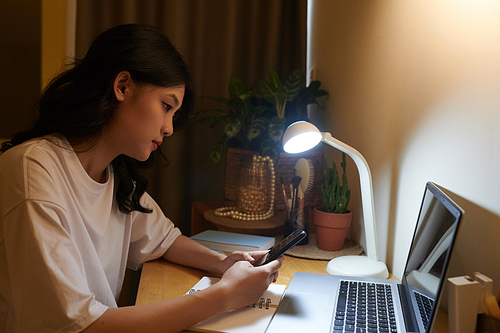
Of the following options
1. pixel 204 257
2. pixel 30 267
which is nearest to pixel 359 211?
pixel 204 257

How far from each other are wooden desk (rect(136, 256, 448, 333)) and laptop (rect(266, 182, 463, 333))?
0.09 meters

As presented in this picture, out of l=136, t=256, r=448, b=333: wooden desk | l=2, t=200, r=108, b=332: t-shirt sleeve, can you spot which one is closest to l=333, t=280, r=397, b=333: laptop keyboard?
l=136, t=256, r=448, b=333: wooden desk

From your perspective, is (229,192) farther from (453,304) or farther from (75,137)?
(453,304)

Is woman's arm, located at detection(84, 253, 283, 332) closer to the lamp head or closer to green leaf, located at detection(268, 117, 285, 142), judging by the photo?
the lamp head

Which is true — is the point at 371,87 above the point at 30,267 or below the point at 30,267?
above

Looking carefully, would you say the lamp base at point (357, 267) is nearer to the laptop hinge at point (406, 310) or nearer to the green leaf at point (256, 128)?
the laptop hinge at point (406, 310)

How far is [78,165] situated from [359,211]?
0.95 metres

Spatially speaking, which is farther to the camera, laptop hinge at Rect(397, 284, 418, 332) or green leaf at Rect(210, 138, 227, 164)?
green leaf at Rect(210, 138, 227, 164)

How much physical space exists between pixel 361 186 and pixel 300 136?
22 centimetres

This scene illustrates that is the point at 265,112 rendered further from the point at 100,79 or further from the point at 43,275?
the point at 43,275

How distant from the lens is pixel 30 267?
629 millimetres

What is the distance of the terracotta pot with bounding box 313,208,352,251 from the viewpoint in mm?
1201

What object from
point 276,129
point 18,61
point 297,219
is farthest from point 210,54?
point 297,219

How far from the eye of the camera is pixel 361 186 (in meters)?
1.04
